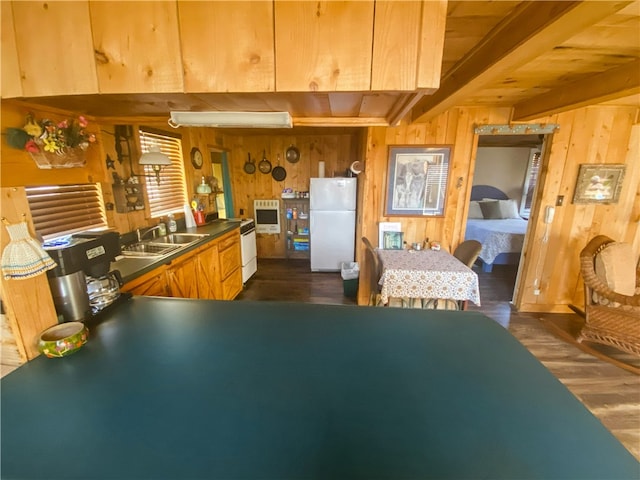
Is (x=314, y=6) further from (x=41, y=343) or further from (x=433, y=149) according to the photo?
(x=433, y=149)

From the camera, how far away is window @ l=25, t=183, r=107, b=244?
181 cm

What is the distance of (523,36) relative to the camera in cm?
117

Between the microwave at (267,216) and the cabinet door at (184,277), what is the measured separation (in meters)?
2.52

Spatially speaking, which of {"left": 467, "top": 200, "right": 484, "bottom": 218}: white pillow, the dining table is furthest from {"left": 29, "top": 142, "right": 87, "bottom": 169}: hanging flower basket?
{"left": 467, "top": 200, "right": 484, "bottom": 218}: white pillow

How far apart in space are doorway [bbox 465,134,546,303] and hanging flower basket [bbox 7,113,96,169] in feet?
15.9

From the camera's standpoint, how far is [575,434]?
2.29 ft

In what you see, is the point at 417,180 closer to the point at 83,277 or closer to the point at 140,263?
the point at 140,263

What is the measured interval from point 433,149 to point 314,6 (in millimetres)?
2506

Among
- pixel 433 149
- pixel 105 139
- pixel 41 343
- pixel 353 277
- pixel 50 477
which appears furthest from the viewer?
pixel 353 277

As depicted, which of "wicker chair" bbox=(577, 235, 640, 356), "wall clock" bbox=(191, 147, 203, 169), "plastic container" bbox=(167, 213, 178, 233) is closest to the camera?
"wicker chair" bbox=(577, 235, 640, 356)

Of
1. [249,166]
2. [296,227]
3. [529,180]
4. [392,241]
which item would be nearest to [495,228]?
[529,180]

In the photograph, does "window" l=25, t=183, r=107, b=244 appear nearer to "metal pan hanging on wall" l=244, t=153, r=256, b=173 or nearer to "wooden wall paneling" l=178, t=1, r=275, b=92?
"wooden wall paneling" l=178, t=1, r=275, b=92

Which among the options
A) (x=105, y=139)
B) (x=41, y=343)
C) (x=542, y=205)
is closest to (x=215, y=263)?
(x=105, y=139)

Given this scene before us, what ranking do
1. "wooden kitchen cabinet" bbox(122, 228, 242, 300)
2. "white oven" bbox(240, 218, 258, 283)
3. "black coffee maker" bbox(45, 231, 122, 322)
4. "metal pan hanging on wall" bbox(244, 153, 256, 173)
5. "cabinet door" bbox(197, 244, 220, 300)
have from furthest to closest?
"metal pan hanging on wall" bbox(244, 153, 256, 173) → "white oven" bbox(240, 218, 258, 283) → "cabinet door" bbox(197, 244, 220, 300) → "wooden kitchen cabinet" bbox(122, 228, 242, 300) → "black coffee maker" bbox(45, 231, 122, 322)
